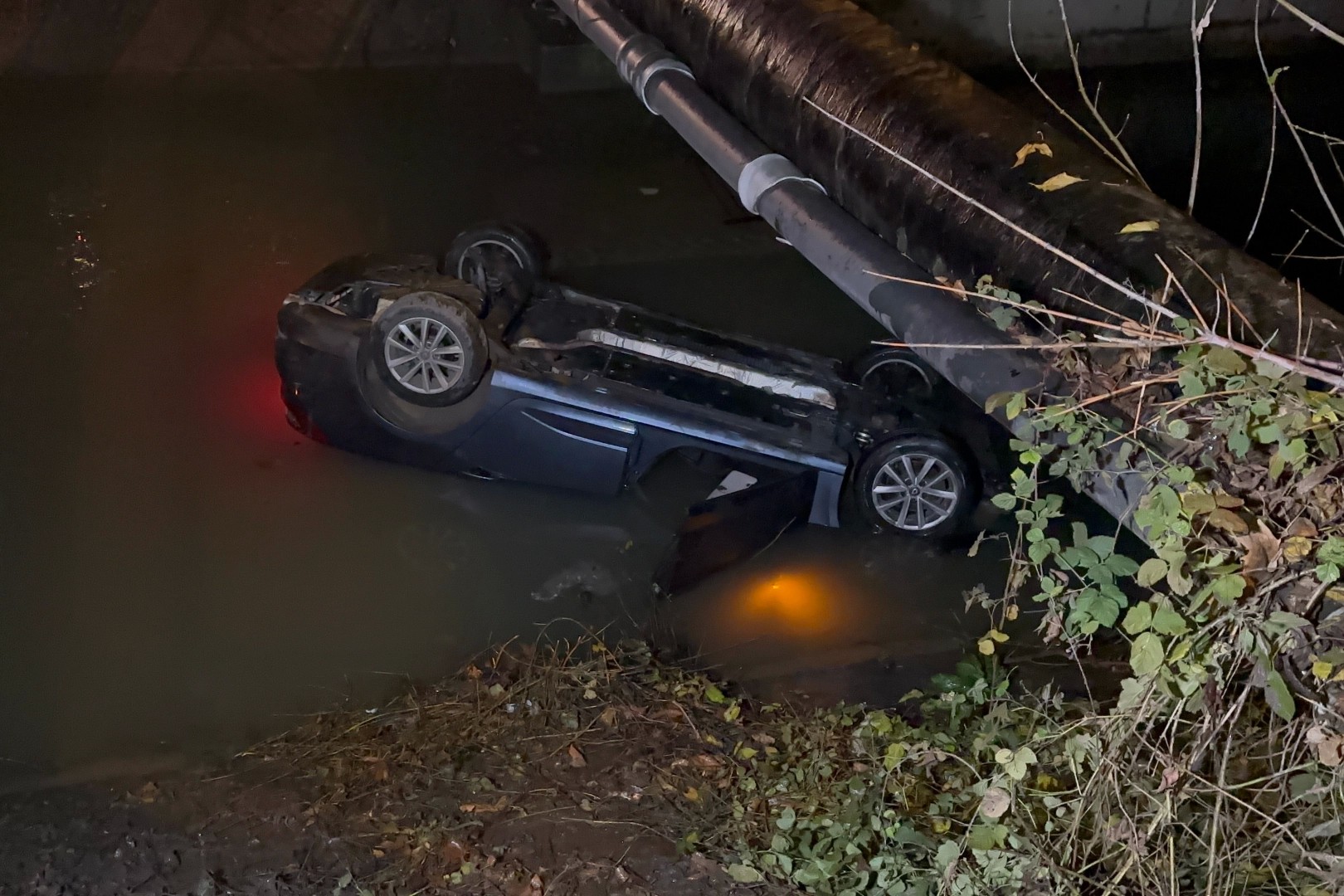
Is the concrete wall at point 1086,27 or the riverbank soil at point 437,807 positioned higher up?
the concrete wall at point 1086,27

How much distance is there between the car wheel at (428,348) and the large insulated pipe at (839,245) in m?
1.28

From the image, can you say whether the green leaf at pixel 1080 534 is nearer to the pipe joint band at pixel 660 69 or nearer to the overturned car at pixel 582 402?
the overturned car at pixel 582 402

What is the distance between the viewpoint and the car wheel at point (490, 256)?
541cm

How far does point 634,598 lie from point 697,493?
2.49 feet

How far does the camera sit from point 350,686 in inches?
164

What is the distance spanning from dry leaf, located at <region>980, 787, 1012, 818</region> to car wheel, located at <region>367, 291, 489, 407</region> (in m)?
2.92

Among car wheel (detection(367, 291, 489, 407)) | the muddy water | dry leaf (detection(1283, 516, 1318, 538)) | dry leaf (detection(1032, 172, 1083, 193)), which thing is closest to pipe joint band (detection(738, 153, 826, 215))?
dry leaf (detection(1032, 172, 1083, 193))

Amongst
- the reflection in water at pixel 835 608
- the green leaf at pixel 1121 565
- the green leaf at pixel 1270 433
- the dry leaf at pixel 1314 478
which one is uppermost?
the green leaf at pixel 1270 433

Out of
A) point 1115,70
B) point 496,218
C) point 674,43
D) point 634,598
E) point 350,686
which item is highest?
point 1115,70

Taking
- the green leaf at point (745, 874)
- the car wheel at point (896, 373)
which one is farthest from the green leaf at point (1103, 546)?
the car wheel at point (896, 373)

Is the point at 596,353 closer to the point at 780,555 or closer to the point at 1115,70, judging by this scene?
the point at 780,555

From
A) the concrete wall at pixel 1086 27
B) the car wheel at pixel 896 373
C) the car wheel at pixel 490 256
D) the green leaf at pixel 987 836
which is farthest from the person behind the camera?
the concrete wall at pixel 1086 27

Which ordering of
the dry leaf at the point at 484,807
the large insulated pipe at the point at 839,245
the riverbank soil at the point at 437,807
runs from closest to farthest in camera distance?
the large insulated pipe at the point at 839,245, the riverbank soil at the point at 437,807, the dry leaf at the point at 484,807

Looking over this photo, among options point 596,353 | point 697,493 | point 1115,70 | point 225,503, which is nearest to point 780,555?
point 697,493
